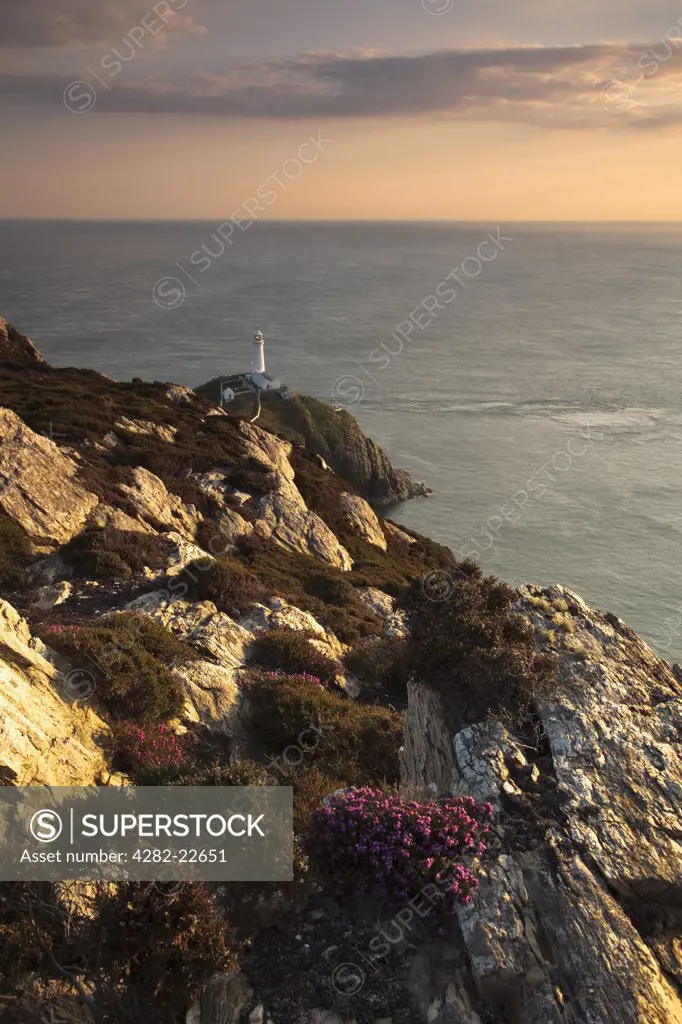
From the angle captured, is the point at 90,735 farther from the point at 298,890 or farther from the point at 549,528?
the point at 549,528

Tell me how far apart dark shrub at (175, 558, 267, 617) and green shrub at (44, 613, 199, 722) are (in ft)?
14.6

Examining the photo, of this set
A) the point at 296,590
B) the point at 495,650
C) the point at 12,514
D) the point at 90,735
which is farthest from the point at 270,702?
the point at 12,514

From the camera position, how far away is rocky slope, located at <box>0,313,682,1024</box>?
6070mm

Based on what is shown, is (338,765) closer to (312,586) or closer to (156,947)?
(156,947)

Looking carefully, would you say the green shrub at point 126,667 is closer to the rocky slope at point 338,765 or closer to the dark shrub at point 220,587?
the rocky slope at point 338,765

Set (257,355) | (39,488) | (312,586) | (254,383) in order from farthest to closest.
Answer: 1. (254,383)
2. (257,355)
3. (312,586)
4. (39,488)

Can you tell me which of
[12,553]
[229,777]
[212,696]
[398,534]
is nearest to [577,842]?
[229,777]

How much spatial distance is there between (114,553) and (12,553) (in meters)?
2.66

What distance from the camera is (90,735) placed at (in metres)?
10.5

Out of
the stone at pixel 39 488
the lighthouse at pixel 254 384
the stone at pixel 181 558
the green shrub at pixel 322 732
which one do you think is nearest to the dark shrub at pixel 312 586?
the stone at pixel 181 558

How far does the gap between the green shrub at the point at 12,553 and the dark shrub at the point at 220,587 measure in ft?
13.1

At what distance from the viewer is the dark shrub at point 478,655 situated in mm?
10117

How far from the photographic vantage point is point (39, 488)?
75.9 feet

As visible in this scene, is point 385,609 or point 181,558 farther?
point 385,609
